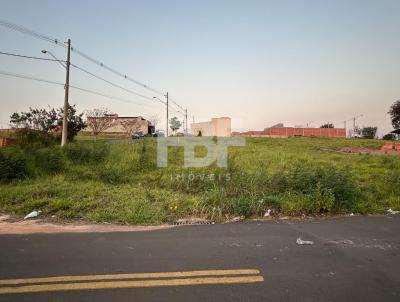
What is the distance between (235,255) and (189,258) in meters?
0.67

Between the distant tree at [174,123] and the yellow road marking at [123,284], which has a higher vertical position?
the distant tree at [174,123]

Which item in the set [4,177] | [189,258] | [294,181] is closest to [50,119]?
[4,177]

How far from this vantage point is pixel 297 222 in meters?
7.04

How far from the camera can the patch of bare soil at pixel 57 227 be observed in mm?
6605

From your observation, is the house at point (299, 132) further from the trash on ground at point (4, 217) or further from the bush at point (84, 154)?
the trash on ground at point (4, 217)

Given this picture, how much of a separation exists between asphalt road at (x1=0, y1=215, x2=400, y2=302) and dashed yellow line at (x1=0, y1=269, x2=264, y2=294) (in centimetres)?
1

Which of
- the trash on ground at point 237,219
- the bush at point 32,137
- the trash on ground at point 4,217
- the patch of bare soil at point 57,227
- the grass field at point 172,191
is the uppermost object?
the bush at point 32,137

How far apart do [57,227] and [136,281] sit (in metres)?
3.70

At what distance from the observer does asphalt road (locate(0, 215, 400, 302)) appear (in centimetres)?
371

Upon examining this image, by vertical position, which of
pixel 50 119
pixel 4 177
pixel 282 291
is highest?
pixel 50 119

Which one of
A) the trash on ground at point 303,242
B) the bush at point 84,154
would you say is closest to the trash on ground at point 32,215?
the trash on ground at point 303,242

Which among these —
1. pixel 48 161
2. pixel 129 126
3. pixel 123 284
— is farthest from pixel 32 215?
pixel 129 126

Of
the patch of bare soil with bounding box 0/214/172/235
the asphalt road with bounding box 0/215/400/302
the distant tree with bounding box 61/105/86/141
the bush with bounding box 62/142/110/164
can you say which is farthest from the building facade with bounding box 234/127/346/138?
the asphalt road with bounding box 0/215/400/302

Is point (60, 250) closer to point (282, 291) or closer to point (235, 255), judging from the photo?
point (235, 255)
